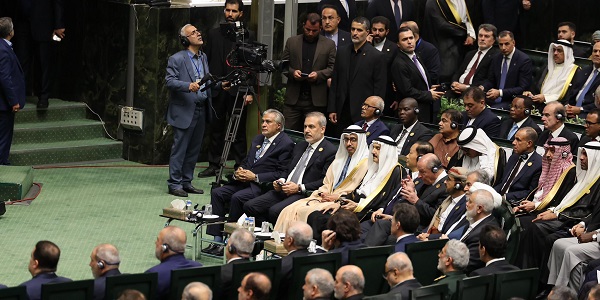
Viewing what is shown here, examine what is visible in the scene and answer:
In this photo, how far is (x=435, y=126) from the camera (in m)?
12.5

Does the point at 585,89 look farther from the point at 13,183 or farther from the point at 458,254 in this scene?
the point at 13,183

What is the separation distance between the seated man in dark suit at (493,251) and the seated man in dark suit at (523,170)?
211 centimetres

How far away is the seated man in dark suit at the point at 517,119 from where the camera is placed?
1228cm

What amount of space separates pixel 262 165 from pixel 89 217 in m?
1.80

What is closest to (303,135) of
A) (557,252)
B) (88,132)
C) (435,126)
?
(435,126)

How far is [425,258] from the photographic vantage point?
30.9 feet

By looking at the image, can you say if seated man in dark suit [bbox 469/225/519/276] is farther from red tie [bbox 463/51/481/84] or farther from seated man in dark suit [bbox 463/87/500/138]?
red tie [bbox 463/51/481/84]

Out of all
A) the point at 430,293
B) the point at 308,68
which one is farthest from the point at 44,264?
the point at 308,68

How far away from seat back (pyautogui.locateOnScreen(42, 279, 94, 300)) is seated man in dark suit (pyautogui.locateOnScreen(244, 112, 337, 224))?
12.5 feet

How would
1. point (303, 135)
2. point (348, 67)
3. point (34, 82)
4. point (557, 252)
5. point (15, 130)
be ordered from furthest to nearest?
point (34, 82), point (15, 130), point (348, 67), point (303, 135), point (557, 252)

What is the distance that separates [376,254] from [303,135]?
10.7 feet

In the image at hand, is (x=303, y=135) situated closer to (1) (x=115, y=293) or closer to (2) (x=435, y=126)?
(2) (x=435, y=126)

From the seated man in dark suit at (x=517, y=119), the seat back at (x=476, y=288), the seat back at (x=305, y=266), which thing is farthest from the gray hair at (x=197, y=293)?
the seated man in dark suit at (x=517, y=119)

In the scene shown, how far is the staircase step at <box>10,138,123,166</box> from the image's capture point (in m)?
14.5
